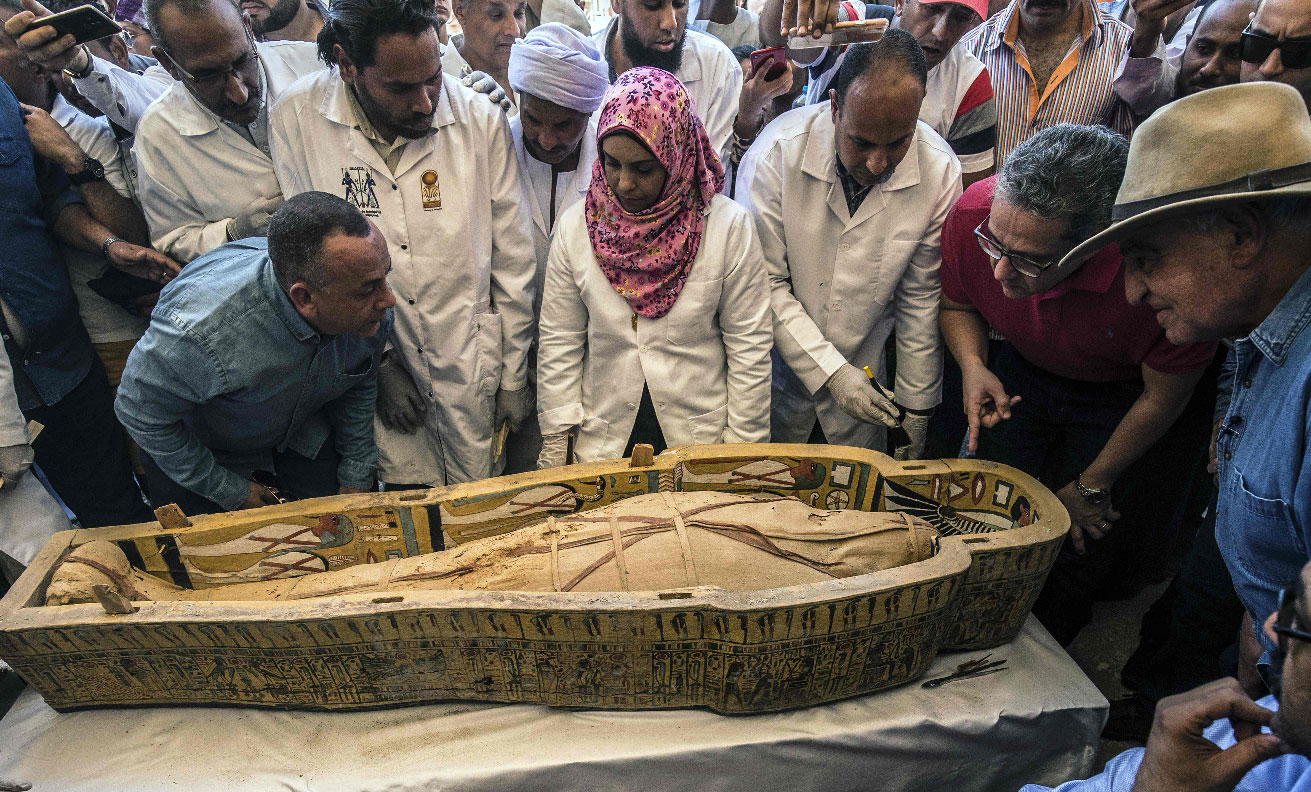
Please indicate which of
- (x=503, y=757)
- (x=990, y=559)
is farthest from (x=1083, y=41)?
(x=503, y=757)

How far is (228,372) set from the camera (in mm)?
2213

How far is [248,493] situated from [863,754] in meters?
2.15

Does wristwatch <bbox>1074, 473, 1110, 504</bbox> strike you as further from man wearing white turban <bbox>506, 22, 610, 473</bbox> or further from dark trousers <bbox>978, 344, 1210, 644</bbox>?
man wearing white turban <bbox>506, 22, 610, 473</bbox>

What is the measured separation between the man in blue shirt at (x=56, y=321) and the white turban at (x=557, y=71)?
4.88 feet

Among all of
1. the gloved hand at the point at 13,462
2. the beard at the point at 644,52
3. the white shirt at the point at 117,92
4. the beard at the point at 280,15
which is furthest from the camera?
the beard at the point at 280,15

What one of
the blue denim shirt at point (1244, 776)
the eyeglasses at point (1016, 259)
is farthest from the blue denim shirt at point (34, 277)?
the blue denim shirt at point (1244, 776)

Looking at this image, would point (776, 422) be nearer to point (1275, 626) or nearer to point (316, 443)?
point (316, 443)

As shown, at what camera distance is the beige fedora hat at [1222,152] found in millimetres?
1346

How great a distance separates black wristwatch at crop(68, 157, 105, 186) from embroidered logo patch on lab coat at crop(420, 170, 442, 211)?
1.27 m

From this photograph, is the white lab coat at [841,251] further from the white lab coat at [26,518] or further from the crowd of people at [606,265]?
the white lab coat at [26,518]

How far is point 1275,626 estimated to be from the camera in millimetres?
1075

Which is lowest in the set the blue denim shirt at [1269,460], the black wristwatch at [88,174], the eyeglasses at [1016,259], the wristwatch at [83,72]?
the blue denim shirt at [1269,460]

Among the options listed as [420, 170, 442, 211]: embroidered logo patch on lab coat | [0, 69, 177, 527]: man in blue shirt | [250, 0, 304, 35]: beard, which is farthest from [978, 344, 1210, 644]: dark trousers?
[250, 0, 304, 35]: beard

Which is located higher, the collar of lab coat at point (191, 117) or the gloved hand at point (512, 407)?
the collar of lab coat at point (191, 117)
